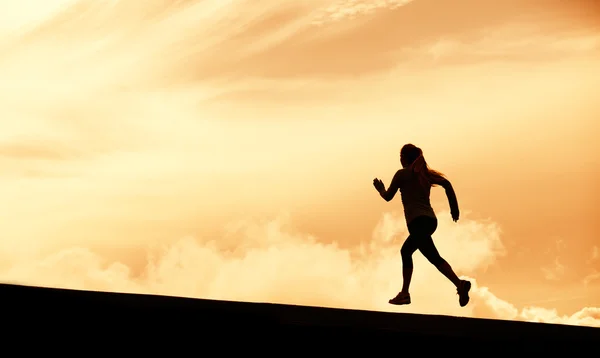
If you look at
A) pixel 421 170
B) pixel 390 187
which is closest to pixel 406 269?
pixel 390 187

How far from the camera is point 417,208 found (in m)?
8.81

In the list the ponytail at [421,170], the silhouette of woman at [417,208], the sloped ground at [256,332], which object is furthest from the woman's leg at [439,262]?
the sloped ground at [256,332]

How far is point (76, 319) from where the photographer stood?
18.6 ft

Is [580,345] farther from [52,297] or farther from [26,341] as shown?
[52,297]

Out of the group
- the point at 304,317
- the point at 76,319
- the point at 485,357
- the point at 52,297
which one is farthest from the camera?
the point at 52,297

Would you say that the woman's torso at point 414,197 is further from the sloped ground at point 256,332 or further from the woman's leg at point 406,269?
the sloped ground at point 256,332

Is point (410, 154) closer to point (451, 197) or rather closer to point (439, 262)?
point (451, 197)

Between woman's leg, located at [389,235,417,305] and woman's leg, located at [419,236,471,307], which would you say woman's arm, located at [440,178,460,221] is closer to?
woman's leg, located at [419,236,471,307]

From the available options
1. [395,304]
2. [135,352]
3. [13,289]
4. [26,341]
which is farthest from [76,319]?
[395,304]

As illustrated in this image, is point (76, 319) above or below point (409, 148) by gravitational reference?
below

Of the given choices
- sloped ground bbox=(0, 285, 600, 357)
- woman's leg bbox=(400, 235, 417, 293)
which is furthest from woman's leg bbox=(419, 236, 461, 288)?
sloped ground bbox=(0, 285, 600, 357)

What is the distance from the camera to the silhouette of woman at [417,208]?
343 inches

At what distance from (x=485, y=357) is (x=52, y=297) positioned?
4319 mm

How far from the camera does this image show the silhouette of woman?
871cm
